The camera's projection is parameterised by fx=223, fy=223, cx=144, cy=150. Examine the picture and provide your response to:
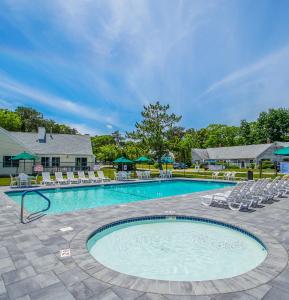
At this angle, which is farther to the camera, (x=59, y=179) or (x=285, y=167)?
(x=285, y=167)

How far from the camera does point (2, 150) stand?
2419 cm

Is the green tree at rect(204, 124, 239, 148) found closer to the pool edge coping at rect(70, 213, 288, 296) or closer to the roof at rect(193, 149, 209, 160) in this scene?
the roof at rect(193, 149, 209, 160)

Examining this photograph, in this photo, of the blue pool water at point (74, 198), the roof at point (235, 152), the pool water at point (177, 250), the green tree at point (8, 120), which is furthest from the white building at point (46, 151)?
the roof at point (235, 152)

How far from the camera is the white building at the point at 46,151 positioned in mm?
24406

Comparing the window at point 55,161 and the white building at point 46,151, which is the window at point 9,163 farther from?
the window at point 55,161

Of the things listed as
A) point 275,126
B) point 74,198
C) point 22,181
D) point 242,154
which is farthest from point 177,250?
point 275,126

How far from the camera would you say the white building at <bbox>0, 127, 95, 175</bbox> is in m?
24.4

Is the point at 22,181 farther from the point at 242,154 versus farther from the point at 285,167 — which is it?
the point at 242,154

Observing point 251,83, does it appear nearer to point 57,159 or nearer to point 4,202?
point 4,202

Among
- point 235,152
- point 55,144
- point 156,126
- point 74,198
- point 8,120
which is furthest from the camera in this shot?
point 235,152

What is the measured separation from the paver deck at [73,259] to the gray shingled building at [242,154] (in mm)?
41250

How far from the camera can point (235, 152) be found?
5000cm

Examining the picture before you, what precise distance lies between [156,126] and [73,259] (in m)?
22.3

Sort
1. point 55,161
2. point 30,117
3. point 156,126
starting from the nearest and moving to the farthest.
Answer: point 156,126 → point 55,161 → point 30,117
